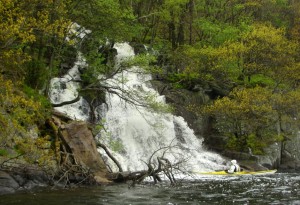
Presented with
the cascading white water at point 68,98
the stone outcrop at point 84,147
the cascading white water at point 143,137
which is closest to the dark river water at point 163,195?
the stone outcrop at point 84,147

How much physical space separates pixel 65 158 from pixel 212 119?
53.2ft

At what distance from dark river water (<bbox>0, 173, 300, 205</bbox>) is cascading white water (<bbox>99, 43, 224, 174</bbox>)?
4.86 meters

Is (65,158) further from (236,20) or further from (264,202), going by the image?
(236,20)

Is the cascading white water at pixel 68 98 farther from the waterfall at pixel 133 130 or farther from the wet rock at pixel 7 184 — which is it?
the wet rock at pixel 7 184

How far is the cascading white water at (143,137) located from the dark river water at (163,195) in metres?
4.86

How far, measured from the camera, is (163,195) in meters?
13.8

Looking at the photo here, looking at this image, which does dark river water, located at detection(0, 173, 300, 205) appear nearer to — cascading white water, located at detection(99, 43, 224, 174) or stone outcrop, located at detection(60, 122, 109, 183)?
stone outcrop, located at detection(60, 122, 109, 183)

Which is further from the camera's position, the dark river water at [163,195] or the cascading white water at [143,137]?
the cascading white water at [143,137]

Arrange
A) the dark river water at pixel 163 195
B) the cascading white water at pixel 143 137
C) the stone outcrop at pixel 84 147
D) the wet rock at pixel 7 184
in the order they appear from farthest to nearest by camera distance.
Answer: the cascading white water at pixel 143 137
the stone outcrop at pixel 84 147
the wet rock at pixel 7 184
the dark river water at pixel 163 195

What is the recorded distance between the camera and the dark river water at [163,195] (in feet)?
40.4

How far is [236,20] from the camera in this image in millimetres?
42938

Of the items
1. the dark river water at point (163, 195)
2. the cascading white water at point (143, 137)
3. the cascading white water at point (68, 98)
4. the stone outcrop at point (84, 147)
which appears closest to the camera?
the dark river water at point (163, 195)

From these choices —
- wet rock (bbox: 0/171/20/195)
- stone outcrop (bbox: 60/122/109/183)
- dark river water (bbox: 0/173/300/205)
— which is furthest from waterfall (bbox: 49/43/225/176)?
wet rock (bbox: 0/171/20/195)

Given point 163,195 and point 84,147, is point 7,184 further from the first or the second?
point 163,195
